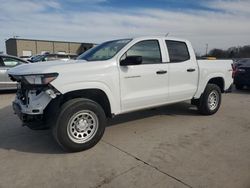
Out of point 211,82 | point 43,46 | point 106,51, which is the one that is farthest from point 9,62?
point 43,46

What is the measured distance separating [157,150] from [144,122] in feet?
5.14

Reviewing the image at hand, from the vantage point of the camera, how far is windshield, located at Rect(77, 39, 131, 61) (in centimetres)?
463

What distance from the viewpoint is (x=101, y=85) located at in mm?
4188

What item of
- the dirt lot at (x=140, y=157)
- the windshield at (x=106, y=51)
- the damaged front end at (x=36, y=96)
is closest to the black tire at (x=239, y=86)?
the dirt lot at (x=140, y=157)

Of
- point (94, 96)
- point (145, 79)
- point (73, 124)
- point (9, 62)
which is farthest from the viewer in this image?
point (9, 62)

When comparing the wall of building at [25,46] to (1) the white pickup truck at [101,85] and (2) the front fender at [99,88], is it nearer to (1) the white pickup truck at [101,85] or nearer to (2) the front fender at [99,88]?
(1) the white pickup truck at [101,85]

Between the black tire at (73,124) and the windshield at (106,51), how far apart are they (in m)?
0.97

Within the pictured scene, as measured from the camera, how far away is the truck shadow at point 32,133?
→ 14.0ft

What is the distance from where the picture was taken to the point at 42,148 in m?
4.25

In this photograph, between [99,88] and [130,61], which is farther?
[130,61]

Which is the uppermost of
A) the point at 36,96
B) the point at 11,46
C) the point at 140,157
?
the point at 11,46

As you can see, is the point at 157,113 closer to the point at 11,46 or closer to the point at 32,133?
the point at 32,133

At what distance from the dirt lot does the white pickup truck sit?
427 millimetres

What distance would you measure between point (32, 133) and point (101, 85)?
6.38 feet
